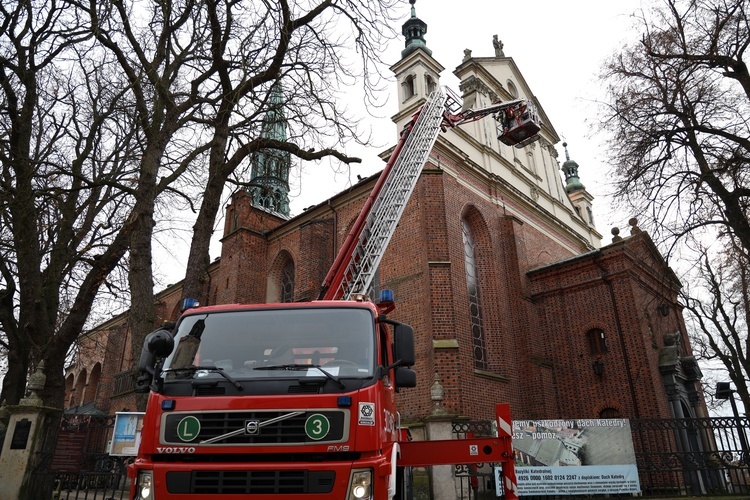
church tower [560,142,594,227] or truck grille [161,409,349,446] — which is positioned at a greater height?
church tower [560,142,594,227]

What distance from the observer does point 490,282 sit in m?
16.7

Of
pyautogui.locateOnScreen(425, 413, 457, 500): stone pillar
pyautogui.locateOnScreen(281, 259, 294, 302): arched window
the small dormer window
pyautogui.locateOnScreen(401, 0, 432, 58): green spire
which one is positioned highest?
pyautogui.locateOnScreen(401, 0, 432, 58): green spire

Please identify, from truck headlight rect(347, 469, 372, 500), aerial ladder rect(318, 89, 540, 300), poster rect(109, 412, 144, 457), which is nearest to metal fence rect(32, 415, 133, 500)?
poster rect(109, 412, 144, 457)

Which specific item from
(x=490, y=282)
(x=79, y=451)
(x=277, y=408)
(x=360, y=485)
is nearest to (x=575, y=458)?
(x=360, y=485)

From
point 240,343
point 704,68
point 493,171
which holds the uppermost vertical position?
point 493,171

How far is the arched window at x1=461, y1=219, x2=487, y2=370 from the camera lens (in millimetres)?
15264

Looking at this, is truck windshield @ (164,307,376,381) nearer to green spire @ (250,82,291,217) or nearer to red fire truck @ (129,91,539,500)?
red fire truck @ (129,91,539,500)

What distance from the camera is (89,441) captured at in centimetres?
855

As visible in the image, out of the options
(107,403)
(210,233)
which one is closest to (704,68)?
(210,233)

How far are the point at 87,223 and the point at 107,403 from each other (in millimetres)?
20748

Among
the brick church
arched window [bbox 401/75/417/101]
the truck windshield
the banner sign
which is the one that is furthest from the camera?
arched window [bbox 401/75/417/101]

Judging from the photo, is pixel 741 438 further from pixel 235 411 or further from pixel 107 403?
pixel 107 403

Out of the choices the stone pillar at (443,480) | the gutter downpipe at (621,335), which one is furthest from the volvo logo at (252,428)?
the gutter downpipe at (621,335)

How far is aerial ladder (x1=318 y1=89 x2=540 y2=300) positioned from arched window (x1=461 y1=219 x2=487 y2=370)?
159 inches
